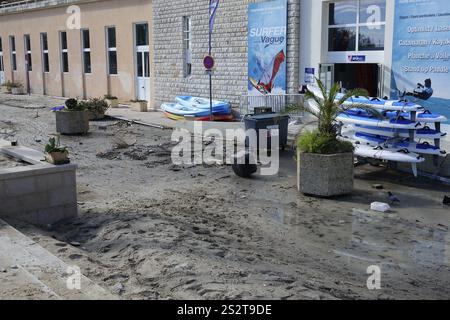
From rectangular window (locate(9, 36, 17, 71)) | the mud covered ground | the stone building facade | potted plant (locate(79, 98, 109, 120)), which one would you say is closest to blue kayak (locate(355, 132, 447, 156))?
the mud covered ground

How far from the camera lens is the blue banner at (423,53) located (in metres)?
13.6

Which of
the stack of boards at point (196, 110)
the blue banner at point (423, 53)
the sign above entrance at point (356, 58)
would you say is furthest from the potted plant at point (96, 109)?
the blue banner at point (423, 53)

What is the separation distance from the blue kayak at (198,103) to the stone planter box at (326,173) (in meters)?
9.68

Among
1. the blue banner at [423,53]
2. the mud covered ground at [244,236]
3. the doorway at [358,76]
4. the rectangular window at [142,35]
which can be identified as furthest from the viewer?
the rectangular window at [142,35]

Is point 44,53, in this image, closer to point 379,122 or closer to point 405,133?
point 379,122

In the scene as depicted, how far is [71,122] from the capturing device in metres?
16.5

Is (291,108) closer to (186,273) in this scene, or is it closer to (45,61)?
(186,273)

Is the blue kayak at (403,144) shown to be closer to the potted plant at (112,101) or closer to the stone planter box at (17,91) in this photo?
the potted plant at (112,101)

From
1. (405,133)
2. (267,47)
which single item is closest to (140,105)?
(267,47)

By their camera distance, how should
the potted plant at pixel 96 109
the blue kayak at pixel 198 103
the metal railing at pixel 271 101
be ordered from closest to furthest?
the metal railing at pixel 271 101 → the blue kayak at pixel 198 103 → the potted plant at pixel 96 109

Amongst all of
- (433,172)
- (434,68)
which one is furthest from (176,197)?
(434,68)

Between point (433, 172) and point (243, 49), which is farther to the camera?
point (243, 49)

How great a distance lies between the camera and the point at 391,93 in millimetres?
15000

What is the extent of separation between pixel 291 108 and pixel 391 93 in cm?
599
